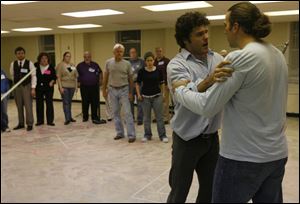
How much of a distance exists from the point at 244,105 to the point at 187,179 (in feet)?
1.28

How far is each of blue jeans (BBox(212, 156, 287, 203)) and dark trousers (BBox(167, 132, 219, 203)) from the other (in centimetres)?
19

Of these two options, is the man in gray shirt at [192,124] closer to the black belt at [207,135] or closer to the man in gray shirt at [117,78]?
the black belt at [207,135]

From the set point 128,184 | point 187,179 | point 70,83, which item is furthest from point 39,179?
point 187,179

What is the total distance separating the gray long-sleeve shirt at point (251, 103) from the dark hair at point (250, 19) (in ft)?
0.09

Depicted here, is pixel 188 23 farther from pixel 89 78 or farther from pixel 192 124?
pixel 89 78

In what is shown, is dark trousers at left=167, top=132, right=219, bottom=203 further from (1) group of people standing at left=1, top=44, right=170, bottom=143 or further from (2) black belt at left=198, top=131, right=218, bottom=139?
(1) group of people standing at left=1, top=44, right=170, bottom=143

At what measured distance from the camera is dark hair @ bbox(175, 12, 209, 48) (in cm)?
81

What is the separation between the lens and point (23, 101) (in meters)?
0.81

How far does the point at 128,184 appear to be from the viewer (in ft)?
6.61

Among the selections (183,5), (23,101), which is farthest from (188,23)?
(183,5)

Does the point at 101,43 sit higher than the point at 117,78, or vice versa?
the point at 101,43

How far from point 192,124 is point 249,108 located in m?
0.25

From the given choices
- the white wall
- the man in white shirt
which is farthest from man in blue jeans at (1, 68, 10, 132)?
the white wall

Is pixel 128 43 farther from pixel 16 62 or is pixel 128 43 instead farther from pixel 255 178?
pixel 255 178
